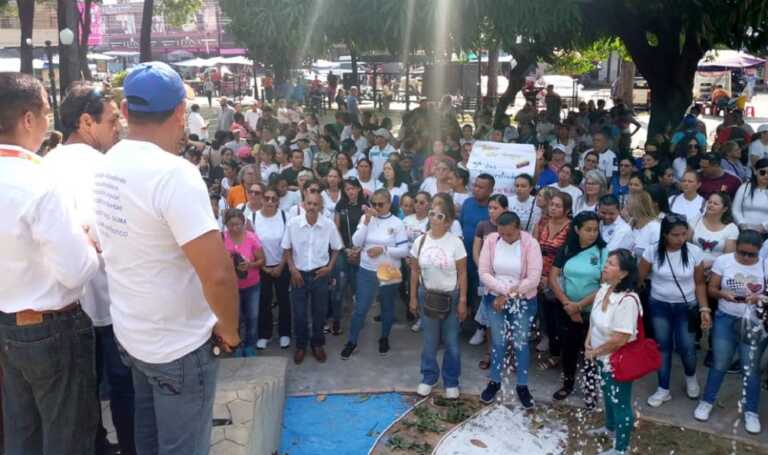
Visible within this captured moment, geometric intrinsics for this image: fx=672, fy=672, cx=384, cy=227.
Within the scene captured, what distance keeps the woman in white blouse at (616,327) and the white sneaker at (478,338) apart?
78.1 inches

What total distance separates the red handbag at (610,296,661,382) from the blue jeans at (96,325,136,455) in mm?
3011

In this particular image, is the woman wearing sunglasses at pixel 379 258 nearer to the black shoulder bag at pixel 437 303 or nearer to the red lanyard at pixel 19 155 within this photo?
the black shoulder bag at pixel 437 303

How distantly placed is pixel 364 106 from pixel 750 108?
1588 centimetres

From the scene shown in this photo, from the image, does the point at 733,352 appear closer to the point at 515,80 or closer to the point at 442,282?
the point at 442,282

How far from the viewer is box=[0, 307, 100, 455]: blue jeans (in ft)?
8.91

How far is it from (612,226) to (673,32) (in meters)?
8.64

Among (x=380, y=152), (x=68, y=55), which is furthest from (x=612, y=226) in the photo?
(x=68, y=55)

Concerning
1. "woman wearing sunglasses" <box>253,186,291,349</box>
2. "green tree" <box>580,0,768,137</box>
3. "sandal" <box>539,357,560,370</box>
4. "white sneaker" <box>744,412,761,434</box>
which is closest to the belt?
"woman wearing sunglasses" <box>253,186,291,349</box>

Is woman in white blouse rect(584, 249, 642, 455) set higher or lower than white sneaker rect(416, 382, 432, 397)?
higher

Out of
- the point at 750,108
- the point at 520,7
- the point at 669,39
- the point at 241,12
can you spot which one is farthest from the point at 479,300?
the point at 750,108

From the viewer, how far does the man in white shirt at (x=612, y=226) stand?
558cm

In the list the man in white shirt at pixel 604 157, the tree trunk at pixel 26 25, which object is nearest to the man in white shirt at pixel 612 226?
the man in white shirt at pixel 604 157

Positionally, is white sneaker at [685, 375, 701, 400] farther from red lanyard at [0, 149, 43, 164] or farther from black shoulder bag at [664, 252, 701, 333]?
red lanyard at [0, 149, 43, 164]

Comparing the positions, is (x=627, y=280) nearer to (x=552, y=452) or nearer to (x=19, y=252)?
(x=552, y=452)
